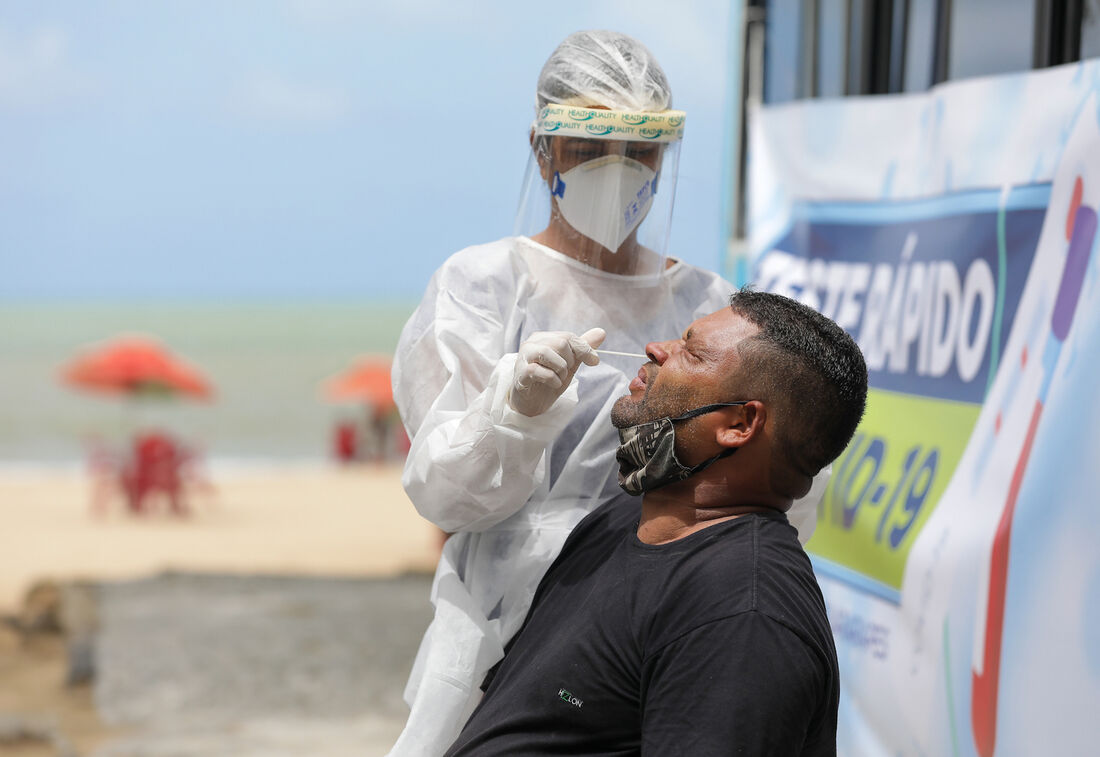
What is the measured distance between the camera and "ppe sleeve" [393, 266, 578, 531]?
1.75 meters

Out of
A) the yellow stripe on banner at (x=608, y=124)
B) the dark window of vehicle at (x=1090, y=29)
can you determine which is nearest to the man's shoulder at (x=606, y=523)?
the yellow stripe on banner at (x=608, y=124)

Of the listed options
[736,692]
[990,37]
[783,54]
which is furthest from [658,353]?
[783,54]

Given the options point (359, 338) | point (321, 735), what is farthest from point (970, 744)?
point (359, 338)

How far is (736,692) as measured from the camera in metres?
1.43

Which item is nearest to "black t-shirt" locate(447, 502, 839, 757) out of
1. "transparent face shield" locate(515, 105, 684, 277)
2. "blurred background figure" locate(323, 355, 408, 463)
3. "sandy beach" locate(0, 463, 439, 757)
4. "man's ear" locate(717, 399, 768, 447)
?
"man's ear" locate(717, 399, 768, 447)

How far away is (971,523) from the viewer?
261 centimetres

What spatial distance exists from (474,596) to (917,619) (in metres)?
1.31

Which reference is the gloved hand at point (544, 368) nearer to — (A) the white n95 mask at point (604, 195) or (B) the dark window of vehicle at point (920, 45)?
(A) the white n95 mask at point (604, 195)

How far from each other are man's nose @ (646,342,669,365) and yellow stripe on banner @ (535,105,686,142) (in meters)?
0.38

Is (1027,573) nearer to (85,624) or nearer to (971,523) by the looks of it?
(971,523)

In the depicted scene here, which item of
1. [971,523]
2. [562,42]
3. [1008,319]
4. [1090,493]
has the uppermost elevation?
[562,42]

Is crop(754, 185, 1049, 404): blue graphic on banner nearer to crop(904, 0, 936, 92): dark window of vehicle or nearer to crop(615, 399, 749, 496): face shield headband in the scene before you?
crop(904, 0, 936, 92): dark window of vehicle

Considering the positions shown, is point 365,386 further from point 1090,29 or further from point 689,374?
point 689,374

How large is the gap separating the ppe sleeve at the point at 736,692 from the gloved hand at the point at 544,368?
395 mm
